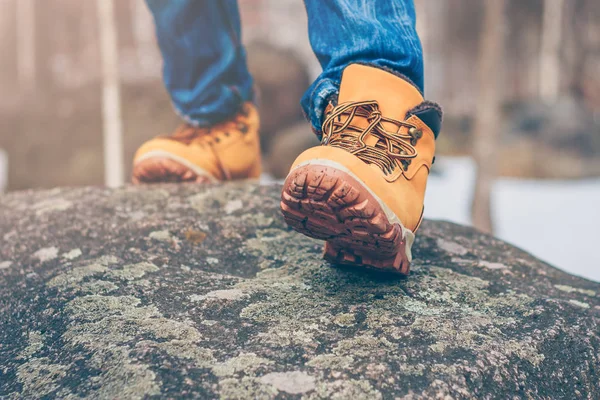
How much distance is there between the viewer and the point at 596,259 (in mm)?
3238

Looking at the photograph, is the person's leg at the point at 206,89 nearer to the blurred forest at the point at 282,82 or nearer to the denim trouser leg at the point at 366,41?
the denim trouser leg at the point at 366,41

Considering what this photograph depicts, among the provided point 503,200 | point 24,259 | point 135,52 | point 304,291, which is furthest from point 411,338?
point 135,52

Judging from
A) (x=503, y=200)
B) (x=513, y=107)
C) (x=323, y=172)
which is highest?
(x=323, y=172)

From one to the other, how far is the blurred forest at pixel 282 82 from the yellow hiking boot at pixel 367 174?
13.6 feet

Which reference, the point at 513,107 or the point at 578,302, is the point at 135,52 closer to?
the point at 513,107

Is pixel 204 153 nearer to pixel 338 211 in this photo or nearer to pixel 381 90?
pixel 381 90

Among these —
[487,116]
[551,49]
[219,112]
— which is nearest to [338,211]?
[219,112]

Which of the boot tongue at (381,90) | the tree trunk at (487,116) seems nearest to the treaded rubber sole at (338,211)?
the boot tongue at (381,90)

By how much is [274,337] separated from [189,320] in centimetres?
15

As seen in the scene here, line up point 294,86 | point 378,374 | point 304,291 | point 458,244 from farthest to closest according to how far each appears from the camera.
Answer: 1. point 294,86
2. point 458,244
3. point 304,291
4. point 378,374

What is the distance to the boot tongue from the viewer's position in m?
1.09

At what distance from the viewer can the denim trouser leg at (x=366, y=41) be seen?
1.14 metres

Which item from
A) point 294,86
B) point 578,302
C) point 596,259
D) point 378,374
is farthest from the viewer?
point 294,86

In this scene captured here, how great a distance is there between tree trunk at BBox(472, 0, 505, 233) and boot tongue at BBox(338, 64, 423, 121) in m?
2.98
